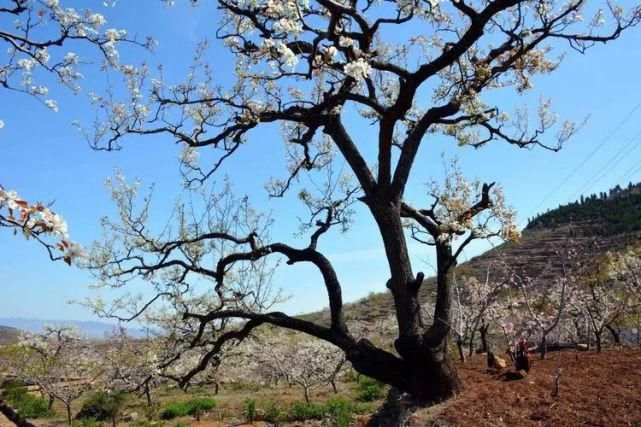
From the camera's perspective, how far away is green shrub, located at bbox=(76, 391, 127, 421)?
59.6 ft

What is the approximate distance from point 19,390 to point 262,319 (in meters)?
20.7

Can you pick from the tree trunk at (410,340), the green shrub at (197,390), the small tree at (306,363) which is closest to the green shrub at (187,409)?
the small tree at (306,363)

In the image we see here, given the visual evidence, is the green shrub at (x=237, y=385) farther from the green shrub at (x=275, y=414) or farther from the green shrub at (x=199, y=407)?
the green shrub at (x=275, y=414)

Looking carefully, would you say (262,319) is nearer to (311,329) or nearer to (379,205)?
(311,329)

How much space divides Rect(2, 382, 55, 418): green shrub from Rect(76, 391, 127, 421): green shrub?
1.67 m

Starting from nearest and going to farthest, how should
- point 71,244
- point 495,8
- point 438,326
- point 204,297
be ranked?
point 71,244 < point 495,8 < point 438,326 < point 204,297

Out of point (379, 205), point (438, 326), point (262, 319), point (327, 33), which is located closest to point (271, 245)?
point (262, 319)

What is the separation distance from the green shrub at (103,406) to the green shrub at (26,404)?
1666 millimetres

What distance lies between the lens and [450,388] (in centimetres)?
653

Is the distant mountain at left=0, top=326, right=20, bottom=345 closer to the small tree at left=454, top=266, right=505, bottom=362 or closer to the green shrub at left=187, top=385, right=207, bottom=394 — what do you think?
the green shrub at left=187, top=385, right=207, bottom=394

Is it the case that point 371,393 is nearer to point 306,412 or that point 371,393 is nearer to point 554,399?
point 306,412

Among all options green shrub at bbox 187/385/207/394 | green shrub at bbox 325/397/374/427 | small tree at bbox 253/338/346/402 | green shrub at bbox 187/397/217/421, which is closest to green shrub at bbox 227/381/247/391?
green shrub at bbox 187/385/207/394

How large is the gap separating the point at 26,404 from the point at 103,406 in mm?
4321

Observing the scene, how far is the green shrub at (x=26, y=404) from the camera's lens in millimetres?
19745
